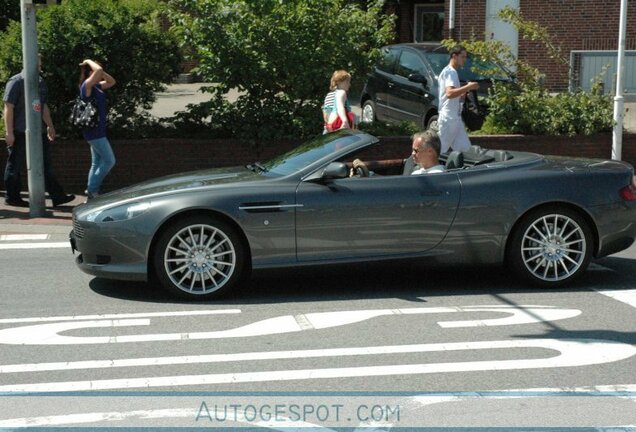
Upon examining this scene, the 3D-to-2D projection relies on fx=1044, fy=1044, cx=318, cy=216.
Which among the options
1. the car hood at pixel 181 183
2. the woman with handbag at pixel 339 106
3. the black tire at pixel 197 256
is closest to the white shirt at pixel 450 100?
the woman with handbag at pixel 339 106

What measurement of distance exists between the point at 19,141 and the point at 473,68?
641 centimetres

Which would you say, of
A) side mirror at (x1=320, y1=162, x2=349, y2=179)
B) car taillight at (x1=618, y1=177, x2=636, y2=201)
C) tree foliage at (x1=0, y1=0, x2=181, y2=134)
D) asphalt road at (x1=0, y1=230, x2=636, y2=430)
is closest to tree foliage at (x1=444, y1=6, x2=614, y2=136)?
tree foliage at (x1=0, y1=0, x2=181, y2=134)

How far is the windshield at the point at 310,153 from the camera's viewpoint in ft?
27.2

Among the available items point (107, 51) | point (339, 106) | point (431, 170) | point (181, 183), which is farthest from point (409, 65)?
point (181, 183)

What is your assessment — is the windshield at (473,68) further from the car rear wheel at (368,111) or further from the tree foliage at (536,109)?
the car rear wheel at (368,111)

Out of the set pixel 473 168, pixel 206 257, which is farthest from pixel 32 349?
pixel 473 168

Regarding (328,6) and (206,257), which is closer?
(206,257)

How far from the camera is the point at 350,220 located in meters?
7.95

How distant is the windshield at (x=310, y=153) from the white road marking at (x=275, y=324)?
4.39 feet

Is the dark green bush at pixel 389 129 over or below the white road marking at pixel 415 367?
over

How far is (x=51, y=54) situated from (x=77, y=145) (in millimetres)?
1194

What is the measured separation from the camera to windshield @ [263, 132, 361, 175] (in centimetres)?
830

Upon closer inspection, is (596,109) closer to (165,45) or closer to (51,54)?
(165,45)

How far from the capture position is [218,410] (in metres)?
5.47
